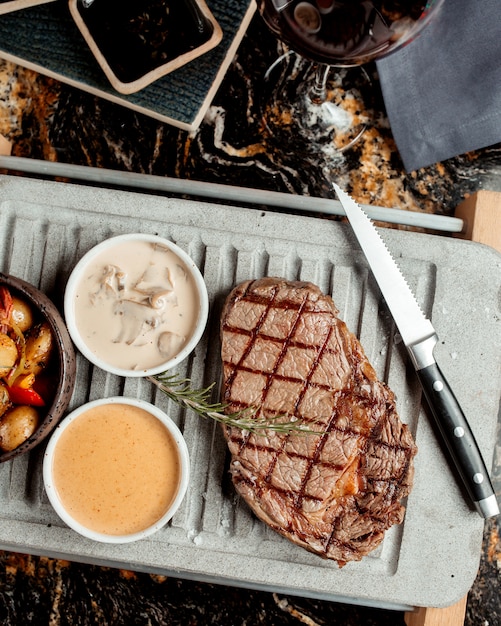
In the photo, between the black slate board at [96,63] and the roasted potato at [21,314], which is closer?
the roasted potato at [21,314]

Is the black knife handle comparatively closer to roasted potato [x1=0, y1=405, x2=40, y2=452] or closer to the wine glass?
the wine glass

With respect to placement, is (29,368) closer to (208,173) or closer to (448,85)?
(208,173)

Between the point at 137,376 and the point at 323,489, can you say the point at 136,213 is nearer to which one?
the point at 137,376

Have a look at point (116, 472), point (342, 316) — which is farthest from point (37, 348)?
point (342, 316)

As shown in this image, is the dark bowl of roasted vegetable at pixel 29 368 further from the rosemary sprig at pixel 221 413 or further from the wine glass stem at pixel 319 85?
the wine glass stem at pixel 319 85

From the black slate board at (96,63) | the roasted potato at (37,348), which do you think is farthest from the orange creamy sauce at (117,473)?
Result: the black slate board at (96,63)

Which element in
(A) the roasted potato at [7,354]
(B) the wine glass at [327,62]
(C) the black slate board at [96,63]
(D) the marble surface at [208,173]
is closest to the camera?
(B) the wine glass at [327,62]

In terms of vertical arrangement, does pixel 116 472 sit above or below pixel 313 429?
below
